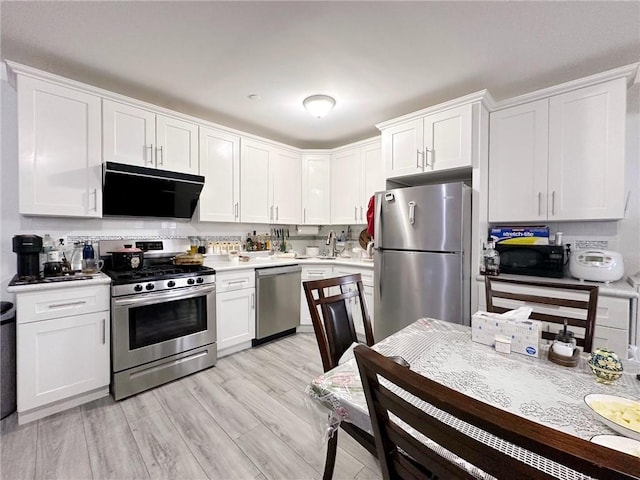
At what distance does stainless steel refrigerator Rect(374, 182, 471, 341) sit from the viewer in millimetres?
2291

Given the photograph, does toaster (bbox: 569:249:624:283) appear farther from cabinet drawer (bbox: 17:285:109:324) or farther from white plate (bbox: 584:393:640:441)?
cabinet drawer (bbox: 17:285:109:324)

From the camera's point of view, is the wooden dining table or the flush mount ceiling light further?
the flush mount ceiling light

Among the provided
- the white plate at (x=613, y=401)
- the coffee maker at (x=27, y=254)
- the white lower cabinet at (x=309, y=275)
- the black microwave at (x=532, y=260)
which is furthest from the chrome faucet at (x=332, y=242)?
the white plate at (x=613, y=401)

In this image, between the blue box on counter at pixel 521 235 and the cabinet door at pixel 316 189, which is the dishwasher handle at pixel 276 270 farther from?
the blue box on counter at pixel 521 235

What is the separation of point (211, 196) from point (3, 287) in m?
1.79

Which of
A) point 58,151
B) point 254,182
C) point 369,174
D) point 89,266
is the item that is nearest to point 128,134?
point 58,151

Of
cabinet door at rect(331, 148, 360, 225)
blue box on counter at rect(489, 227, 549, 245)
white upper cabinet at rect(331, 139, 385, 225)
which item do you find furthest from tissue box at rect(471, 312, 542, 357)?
cabinet door at rect(331, 148, 360, 225)

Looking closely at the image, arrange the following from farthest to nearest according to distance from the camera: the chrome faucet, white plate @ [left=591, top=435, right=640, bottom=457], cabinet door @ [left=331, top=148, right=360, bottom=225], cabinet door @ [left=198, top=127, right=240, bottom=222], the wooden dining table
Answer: the chrome faucet
cabinet door @ [left=331, top=148, right=360, bottom=225]
cabinet door @ [left=198, top=127, right=240, bottom=222]
the wooden dining table
white plate @ [left=591, top=435, right=640, bottom=457]

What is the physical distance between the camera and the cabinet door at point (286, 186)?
11.8 feet

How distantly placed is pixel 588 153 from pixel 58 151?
420 cm

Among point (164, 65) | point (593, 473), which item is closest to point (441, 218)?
point (593, 473)

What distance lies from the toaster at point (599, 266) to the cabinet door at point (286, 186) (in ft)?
9.70

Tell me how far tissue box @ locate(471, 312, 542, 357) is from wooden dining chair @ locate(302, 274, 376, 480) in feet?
1.87

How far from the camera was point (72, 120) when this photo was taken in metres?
2.18
